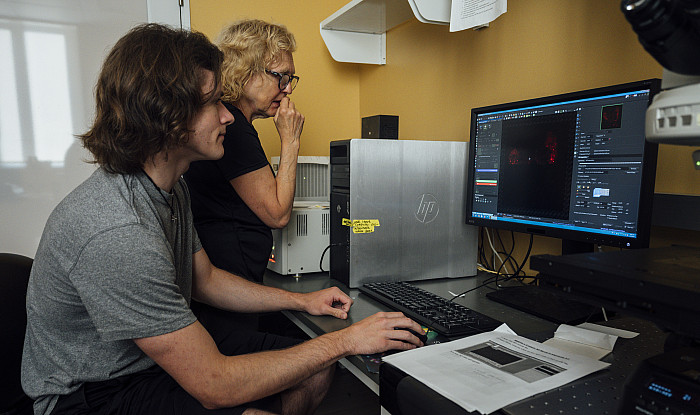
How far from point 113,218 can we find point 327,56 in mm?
1706

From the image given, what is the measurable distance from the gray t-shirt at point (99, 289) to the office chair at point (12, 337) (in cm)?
5

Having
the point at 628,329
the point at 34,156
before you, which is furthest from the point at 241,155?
the point at 34,156

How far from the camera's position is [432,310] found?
100cm

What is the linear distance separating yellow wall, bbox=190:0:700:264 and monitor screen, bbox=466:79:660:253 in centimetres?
16

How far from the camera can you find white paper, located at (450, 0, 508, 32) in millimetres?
1165

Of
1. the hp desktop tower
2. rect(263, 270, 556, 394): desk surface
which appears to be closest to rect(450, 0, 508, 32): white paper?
the hp desktop tower

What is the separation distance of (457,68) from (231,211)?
0.99 metres

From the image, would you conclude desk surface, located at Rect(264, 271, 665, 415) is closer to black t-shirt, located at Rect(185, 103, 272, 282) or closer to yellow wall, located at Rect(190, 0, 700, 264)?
black t-shirt, located at Rect(185, 103, 272, 282)

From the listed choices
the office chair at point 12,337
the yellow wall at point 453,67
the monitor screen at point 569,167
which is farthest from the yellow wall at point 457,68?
the office chair at point 12,337

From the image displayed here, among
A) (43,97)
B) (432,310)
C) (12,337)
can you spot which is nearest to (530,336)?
(432,310)

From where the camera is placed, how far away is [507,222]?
1.25 metres

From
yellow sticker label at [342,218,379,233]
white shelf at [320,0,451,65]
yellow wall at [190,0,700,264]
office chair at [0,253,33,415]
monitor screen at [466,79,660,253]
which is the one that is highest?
white shelf at [320,0,451,65]

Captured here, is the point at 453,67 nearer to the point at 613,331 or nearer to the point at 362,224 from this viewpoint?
the point at 362,224

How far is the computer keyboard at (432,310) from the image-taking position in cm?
90
